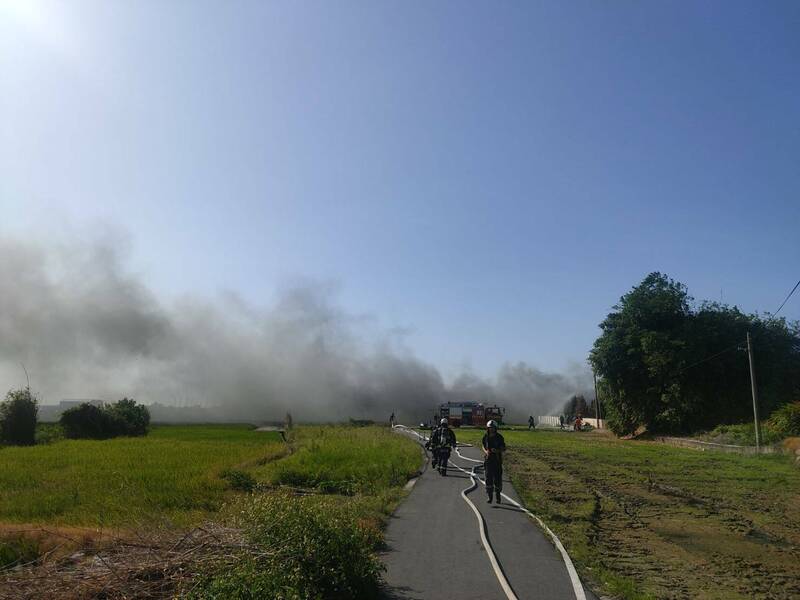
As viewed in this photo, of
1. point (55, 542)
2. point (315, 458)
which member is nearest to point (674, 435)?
point (315, 458)

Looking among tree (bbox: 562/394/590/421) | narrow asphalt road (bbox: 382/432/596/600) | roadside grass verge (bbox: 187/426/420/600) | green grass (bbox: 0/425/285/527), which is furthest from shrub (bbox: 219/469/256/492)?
tree (bbox: 562/394/590/421)

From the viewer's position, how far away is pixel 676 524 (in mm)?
11422

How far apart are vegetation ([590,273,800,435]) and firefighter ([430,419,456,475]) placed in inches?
1228

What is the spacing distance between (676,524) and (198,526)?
27.3ft

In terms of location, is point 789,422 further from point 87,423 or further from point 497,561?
point 87,423

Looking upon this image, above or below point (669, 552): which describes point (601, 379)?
above

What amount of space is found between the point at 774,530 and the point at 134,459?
69.8ft

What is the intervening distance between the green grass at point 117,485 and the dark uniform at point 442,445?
20.5 feet

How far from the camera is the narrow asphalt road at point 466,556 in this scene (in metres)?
7.08

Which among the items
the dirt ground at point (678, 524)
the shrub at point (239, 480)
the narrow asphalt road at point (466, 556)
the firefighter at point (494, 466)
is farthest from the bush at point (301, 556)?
the shrub at point (239, 480)

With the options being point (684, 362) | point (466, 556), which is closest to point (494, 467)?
point (466, 556)

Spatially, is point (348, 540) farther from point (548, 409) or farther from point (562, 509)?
point (548, 409)

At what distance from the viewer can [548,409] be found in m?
105

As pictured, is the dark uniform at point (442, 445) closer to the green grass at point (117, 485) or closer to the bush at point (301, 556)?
the green grass at point (117, 485)
